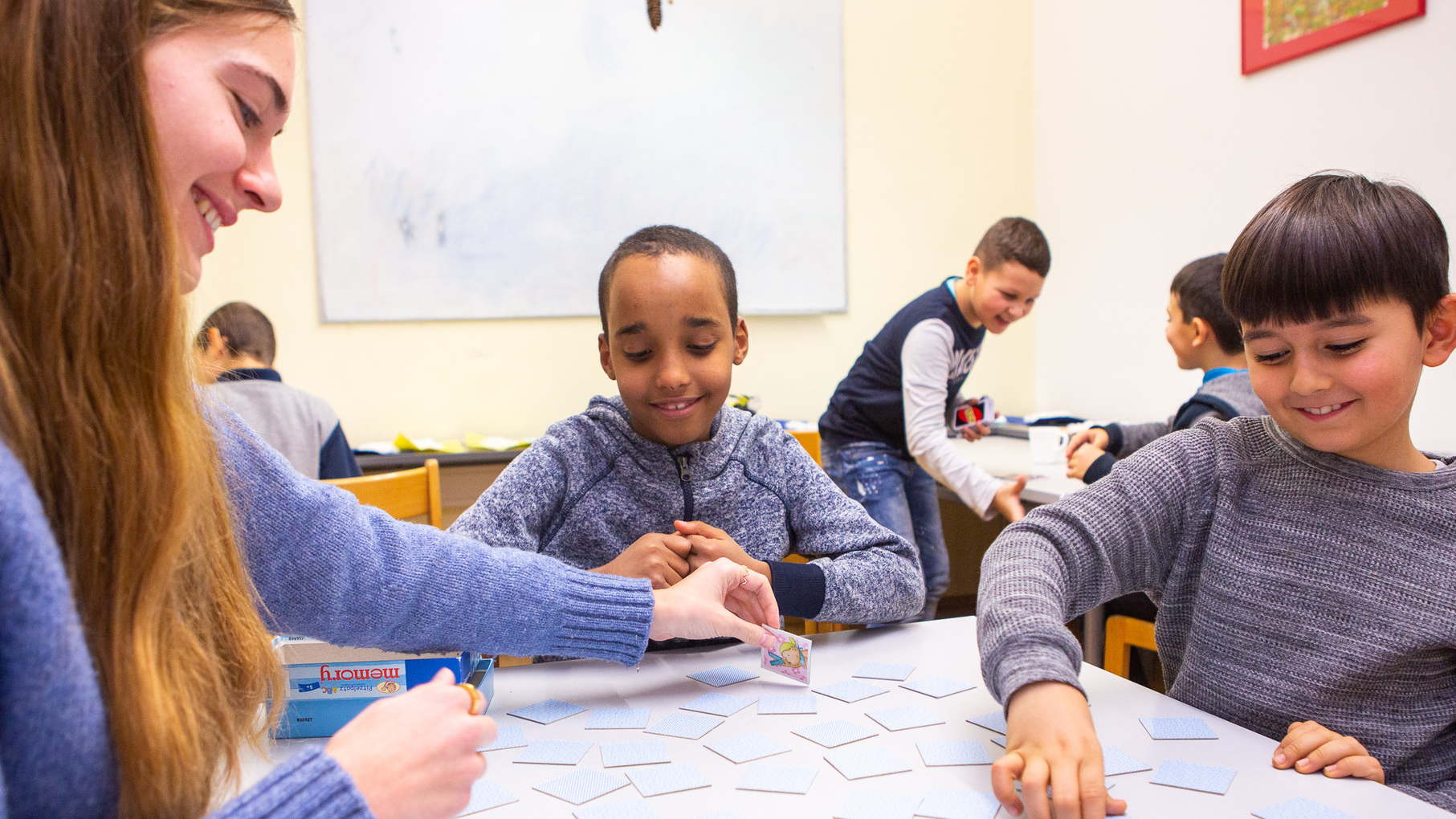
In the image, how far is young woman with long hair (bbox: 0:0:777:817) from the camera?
0.40m

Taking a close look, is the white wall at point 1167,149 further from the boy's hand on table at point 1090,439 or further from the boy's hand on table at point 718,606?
the boy's hand on table at point 718,606

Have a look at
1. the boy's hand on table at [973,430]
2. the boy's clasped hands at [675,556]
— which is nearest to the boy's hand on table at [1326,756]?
the boy's clasped hands at [675,556]

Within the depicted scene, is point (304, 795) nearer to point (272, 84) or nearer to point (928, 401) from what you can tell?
point (272, 84)

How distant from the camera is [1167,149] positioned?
2.88m

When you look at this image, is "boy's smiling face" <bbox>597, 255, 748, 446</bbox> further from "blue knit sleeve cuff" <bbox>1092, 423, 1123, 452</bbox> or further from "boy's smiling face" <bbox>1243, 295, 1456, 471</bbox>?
"blue knit sleeve cuff" <bbox>1092, 423, 1123, 452</bbox>

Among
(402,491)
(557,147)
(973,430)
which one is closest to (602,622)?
(402,491)

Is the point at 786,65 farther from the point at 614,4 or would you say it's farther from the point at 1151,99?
the point at 1151,99

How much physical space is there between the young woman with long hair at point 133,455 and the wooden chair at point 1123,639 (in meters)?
1.38

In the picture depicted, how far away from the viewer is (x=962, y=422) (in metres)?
2.60

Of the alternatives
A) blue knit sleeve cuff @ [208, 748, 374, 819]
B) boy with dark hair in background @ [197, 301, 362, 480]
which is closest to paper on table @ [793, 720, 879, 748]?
blue knit sleeve cuff @ [208, 748, 374, 819]

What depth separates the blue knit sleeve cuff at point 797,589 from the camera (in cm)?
106

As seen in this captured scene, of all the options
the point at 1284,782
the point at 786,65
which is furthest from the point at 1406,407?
the point at 786,65

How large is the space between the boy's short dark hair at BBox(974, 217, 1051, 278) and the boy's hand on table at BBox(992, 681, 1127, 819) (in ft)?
5.61

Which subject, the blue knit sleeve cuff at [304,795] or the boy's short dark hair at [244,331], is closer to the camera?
the blue knit sleeve cuff at [304,795]
